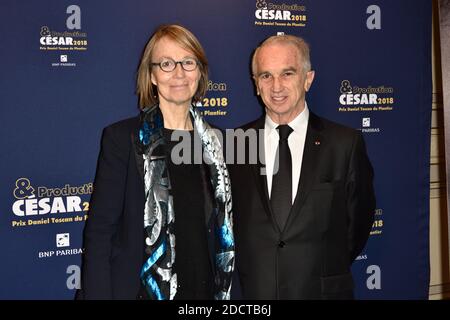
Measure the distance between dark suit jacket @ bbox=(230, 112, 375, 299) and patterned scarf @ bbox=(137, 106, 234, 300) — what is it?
0.52 feet

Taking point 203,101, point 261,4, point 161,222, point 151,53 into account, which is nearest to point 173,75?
point 151,53

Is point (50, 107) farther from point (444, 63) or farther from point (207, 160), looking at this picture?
point (444, 63)

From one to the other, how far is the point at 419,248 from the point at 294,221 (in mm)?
2157

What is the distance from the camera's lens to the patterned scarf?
8.89ft

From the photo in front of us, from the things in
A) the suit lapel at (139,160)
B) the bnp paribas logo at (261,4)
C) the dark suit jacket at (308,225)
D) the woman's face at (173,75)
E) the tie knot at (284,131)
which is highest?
the bnp paribas logo at (261,4)

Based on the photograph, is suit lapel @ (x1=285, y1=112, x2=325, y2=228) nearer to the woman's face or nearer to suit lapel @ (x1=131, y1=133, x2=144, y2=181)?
the woman's face

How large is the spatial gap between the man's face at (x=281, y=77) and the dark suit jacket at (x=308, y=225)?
0.73 ft

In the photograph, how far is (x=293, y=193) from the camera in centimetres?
298

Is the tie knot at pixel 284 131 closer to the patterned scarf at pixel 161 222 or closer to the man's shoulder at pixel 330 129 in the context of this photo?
the man's shoulder at pixel 330 129

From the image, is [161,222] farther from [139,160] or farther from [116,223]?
[139,160]

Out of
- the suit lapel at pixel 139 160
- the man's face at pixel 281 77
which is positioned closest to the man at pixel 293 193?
the man's face at pixel 281 77

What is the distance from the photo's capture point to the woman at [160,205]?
2666 millimetres

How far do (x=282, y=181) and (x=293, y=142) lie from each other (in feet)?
0.82
